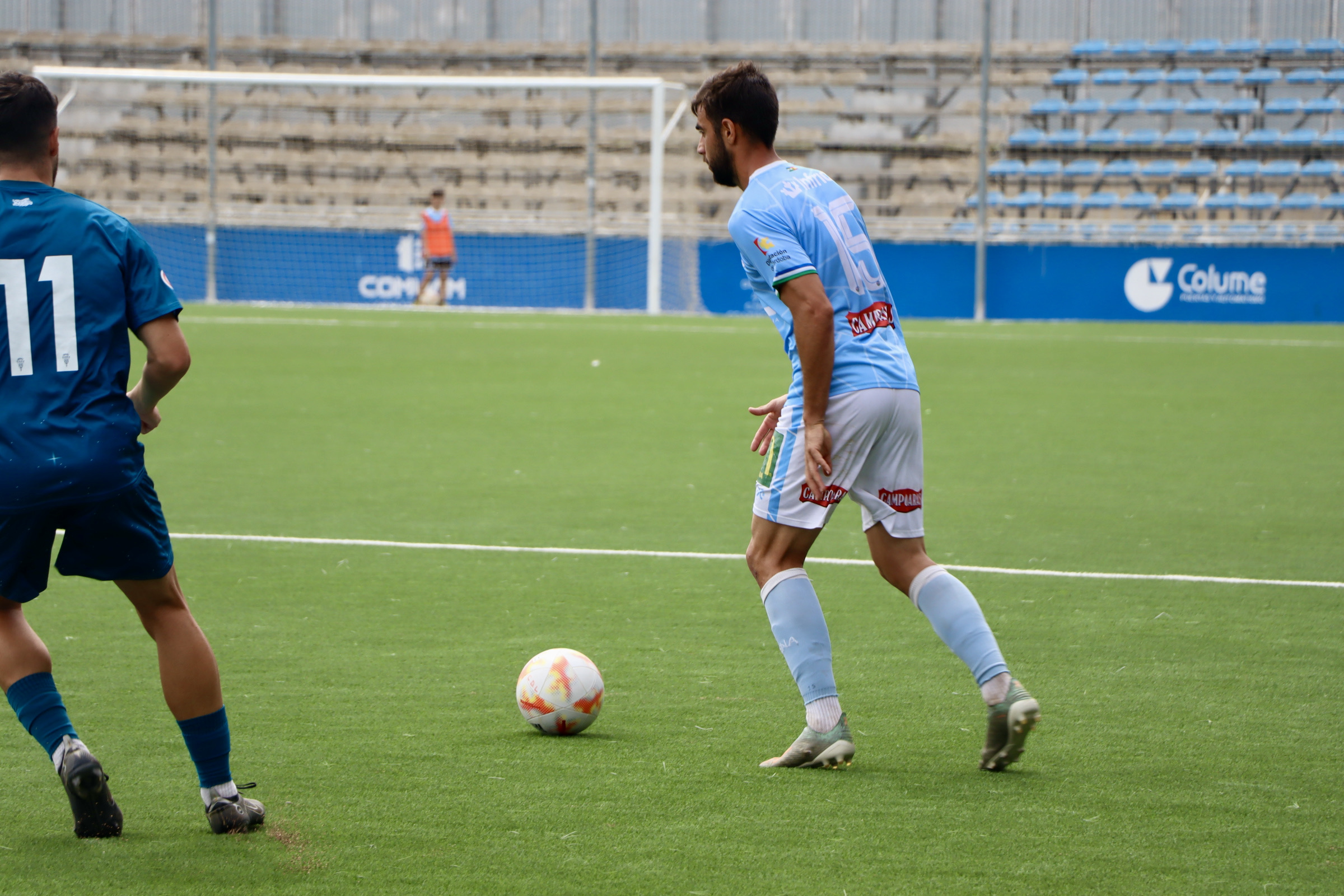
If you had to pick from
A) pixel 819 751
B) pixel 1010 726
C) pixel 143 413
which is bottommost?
pixel 819 751

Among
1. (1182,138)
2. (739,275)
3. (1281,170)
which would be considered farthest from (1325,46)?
(739,275)

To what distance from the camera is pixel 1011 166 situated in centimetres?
2702

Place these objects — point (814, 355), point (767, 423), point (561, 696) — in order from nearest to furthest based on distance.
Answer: point (814, 355), point (561, 696), point (767, 423)

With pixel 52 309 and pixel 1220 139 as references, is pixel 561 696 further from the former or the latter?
pixel 1220 139

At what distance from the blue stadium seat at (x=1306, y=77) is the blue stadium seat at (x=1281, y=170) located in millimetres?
1699

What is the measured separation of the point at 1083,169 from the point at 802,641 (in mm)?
24860

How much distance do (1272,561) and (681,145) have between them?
23535 millimetres

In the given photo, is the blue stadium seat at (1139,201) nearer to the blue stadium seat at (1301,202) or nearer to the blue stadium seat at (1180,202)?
the blue stadium seat at (1180,202)

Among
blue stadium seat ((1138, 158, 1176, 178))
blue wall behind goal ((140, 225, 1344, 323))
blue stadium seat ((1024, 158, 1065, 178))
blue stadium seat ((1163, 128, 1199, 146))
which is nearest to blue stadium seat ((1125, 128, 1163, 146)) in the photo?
blue stadium seat ((1163, 128, 1199, 146))

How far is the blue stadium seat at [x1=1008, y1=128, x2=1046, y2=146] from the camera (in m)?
27.3

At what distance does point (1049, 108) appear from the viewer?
2739cm

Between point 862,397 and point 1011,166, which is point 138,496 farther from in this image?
point 1011,166

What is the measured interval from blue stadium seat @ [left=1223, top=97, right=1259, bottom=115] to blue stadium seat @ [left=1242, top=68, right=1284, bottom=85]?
1.07 feet

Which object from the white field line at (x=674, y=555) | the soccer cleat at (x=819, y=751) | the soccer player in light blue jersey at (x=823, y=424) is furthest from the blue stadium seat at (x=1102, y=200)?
the soccer cleat at (x=819, y=751)
